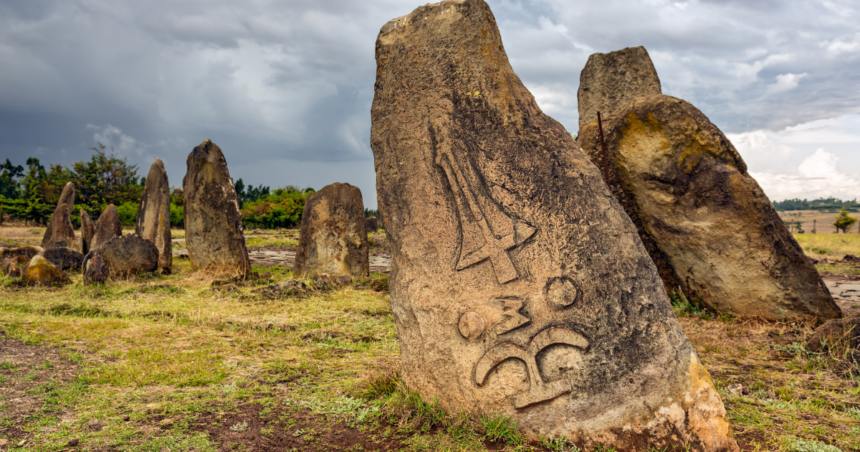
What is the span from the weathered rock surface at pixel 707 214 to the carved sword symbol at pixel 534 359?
3.91 meters

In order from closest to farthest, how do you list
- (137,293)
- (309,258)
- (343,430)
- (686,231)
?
(343,430) → (686,231) → (137,293) → (309,258)

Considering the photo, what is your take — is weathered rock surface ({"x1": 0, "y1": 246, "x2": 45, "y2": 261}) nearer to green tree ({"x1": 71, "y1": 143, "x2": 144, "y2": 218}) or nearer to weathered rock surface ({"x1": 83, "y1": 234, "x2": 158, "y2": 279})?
weathered rock surface ({"x1": 83, "y1": 234, "x2": 158, "y2": 279})

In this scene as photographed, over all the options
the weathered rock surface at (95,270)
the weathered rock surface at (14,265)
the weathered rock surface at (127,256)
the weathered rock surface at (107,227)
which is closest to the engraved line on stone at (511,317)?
the weathered rock surface at (95,270)

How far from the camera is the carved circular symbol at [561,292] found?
10.1ft

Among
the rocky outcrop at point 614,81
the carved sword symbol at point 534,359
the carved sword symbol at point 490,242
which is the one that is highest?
the rocky outcrop at point 614,81

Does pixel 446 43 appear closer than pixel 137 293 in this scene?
Yes

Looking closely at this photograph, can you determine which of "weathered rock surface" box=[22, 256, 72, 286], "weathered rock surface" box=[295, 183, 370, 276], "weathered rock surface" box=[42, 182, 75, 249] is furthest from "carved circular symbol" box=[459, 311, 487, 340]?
"weathered rock surface" box=[42, 182, 75, 249]

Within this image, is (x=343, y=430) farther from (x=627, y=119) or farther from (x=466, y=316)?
(x=627, y=119)

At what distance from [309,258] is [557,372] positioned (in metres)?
7.79

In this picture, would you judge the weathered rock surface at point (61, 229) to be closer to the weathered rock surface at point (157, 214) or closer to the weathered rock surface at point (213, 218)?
the weathered rock surface at point (157, 214)

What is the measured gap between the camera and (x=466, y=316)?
10.6 feet

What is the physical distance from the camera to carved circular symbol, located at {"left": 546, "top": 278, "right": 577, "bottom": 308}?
10.1 feet

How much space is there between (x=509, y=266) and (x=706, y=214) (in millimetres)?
3923

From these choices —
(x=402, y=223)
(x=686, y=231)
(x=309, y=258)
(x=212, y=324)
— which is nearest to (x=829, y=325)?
(x=686, y=231)
